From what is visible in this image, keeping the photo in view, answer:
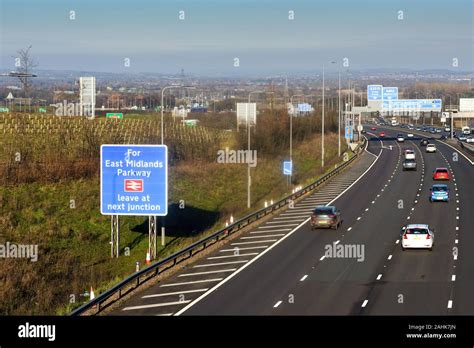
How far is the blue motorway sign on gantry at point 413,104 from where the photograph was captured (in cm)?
13625

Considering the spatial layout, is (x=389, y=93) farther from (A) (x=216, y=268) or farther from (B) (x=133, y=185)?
(A) (x=216, y=268)

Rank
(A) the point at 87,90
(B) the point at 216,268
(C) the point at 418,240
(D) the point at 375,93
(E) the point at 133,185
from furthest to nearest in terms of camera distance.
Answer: (D) the point at 375,93 < (A) the point at 87,90 < (E) the point at 133,185 < (C) the point at 418,240 < (B) the point at 216,268

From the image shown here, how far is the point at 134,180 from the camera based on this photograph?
107ft

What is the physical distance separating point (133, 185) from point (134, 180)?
21cm

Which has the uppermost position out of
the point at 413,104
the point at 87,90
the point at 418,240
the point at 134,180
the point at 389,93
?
the point at 389,93

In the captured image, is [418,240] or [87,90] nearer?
[418,240]

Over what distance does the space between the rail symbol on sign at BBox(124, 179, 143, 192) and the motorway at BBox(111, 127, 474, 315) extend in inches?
164

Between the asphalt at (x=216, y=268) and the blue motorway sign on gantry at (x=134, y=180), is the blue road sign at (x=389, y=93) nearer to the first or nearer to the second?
the asphalt at (x=216, y=268)

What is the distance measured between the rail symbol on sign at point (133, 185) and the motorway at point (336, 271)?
4.17 meters

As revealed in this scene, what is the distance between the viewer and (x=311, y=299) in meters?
22.9
